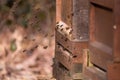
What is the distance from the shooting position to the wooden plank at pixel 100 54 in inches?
146

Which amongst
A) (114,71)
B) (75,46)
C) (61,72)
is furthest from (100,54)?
(61,72)

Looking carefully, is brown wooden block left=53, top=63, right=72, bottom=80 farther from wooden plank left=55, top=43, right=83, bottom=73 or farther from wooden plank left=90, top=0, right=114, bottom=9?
wooden plank left=90, top=0, right=114, bottom=9

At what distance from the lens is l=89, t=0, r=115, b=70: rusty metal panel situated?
3684 mm

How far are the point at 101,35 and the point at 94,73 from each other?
34cm

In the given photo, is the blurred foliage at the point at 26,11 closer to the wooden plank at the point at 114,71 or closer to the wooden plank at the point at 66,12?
the wooden plank at the point at 66,12

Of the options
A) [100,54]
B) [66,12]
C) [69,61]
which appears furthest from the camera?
[66,12]

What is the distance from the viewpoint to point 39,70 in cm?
825

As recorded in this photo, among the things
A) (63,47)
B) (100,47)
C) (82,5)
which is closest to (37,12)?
(63,47)

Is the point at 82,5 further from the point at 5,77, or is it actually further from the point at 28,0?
the point at 28,0

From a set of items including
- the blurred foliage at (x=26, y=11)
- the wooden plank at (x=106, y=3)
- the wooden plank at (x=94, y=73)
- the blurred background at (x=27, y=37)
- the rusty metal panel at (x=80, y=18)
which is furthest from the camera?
the blurred foliage at (x=26, y=11)

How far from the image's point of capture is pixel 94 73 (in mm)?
3941

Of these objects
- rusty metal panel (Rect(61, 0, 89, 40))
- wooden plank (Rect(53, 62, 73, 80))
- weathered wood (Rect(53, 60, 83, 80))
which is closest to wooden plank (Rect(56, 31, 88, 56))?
rusty metal panel (Rect(61, 0, 89, 40))

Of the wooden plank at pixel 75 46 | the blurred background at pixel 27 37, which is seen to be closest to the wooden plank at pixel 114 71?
the wooden plank at pixel 75 46

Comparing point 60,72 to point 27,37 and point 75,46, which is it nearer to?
point 75,46
